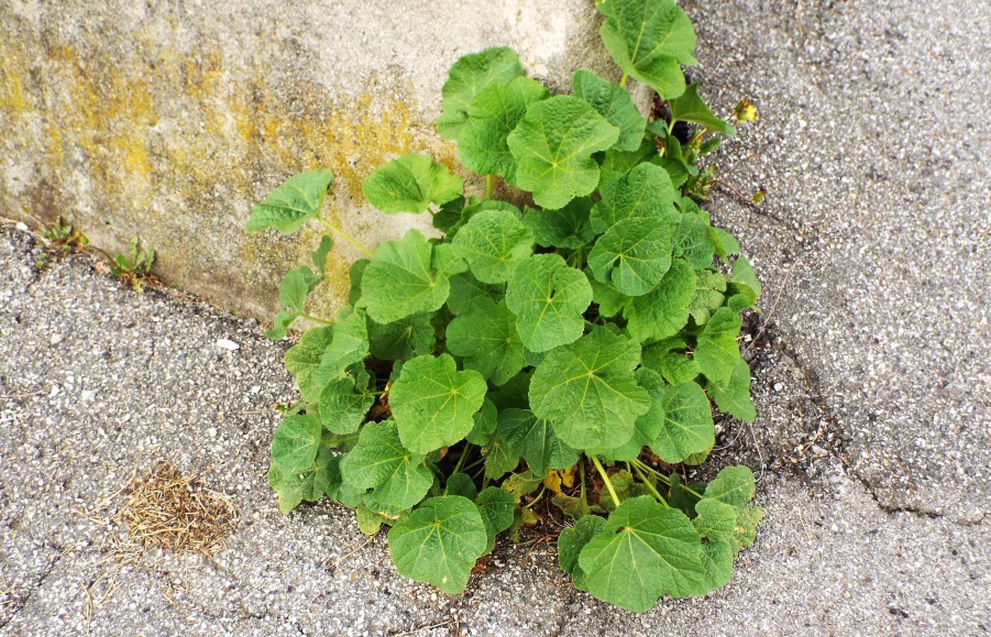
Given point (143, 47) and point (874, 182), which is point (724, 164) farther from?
point (143, 47)

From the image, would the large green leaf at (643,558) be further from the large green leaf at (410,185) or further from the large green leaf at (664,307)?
the large green leaf at (410,185)

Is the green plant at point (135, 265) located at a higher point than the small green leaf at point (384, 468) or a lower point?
lower

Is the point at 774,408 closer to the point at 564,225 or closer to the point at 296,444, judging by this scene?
the point at 564,225

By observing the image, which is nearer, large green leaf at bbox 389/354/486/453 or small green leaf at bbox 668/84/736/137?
large green leaf at bbox 389/354/486/453

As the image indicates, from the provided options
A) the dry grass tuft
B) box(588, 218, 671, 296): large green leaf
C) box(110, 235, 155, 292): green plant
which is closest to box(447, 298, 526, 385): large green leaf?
box(588, 218, 671, 296): large green leaf

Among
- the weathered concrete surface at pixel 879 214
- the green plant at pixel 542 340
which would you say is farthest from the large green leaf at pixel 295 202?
the weathered concrete surface at pixel 879 214

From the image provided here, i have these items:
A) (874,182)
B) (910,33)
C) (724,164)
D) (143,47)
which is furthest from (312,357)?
(910,33)

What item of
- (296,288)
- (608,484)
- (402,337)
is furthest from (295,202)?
(608,484)

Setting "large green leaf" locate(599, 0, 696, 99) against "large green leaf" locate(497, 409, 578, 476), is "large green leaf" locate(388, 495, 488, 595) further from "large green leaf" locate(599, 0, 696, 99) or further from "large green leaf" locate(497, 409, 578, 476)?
"large green leaf" locate(599, 0, 696, 99)
